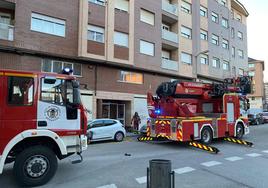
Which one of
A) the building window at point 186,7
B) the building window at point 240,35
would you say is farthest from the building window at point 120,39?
the building window at point 240,35

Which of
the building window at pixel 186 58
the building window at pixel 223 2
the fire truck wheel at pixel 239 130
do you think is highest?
the building window at pixel 223 2

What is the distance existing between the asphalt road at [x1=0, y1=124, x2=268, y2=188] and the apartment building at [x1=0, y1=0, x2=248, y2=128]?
4.21m

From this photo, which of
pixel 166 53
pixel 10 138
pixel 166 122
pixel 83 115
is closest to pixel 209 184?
pixel 83 115

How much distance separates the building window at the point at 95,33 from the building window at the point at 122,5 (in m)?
3.01

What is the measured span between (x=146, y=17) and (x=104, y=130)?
13.8 metres

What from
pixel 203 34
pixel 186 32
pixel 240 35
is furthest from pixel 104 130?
pixel 240 35

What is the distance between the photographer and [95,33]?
20.3 meters

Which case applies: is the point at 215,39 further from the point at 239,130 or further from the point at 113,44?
the point at 239,130

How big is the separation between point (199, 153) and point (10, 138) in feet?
25.0

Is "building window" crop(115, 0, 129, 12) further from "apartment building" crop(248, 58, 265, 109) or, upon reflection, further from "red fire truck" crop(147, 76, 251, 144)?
"apartment building" crop(248, 58, 265, 109)

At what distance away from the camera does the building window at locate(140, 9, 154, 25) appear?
24.4 meters

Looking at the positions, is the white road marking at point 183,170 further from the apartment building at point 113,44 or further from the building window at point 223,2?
the building window at point 223,2

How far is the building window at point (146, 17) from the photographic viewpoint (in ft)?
80.1

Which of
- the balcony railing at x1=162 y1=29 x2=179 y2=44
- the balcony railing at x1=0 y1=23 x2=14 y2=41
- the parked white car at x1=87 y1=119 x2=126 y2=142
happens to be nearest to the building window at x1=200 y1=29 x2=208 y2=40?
the balcony railing at x1=162 y1=29 x2=179 y2=44
